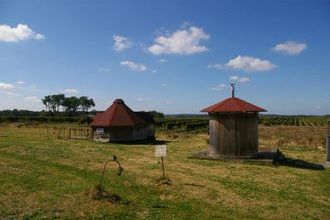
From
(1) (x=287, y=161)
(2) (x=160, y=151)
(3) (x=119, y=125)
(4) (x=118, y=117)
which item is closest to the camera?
(2) (x=160, y=151)

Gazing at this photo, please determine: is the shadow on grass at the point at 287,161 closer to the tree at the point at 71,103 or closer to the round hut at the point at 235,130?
the round hut at the point at 235,130

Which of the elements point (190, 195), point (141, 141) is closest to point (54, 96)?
point (141, 141)

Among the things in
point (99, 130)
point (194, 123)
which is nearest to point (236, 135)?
point (99, 130)

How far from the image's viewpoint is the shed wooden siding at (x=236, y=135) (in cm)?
2338

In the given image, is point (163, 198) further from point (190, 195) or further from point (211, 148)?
point (211, 148)

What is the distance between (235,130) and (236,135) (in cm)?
31

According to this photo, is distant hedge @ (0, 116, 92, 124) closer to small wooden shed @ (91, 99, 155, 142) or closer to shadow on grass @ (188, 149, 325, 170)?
small wooden shed @ (91, 99, 155, 142)

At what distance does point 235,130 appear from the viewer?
23.4 meters

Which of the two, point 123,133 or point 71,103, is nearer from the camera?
point 123,133

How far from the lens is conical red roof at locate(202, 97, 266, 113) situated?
23.5 metres

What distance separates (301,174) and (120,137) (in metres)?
20.1

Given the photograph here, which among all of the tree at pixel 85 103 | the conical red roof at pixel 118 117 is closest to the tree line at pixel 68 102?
the tree at pixel 85 103

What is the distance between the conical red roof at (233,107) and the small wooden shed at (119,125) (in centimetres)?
1227

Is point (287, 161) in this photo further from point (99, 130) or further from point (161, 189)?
point (99, 130)
